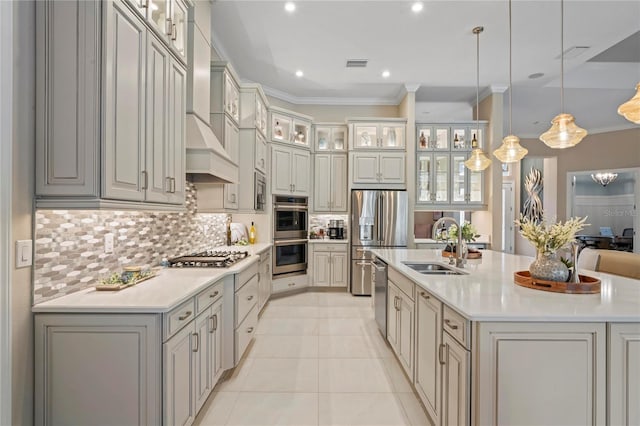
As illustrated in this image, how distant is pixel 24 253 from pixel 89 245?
401 mm

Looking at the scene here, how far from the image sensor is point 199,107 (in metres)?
2.70

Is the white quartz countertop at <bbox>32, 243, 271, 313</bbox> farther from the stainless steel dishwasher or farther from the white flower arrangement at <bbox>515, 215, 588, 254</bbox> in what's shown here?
the white flower arrangement at <bbox>515, 215, 588, 254</bbox>

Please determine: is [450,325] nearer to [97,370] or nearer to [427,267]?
[427,267]

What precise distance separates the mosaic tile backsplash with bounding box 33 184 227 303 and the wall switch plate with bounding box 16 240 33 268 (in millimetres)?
47

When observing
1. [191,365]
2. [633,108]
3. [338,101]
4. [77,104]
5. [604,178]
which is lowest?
[191,365]

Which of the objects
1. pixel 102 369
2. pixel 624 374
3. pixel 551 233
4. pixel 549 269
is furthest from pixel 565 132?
pixel 102 369

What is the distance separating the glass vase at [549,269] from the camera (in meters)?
1.85

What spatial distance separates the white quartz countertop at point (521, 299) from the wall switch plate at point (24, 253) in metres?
2.04

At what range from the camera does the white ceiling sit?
3.31 metres

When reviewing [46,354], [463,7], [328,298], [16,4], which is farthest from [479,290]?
[328,298]

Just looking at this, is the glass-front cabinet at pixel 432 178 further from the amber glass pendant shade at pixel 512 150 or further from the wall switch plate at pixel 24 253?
the wall switch plate at pixel 24 253

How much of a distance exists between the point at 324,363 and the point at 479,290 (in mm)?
1626

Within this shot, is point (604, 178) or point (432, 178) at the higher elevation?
point (604, 178)

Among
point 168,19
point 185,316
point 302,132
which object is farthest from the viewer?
point 302,132
